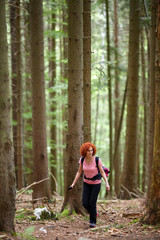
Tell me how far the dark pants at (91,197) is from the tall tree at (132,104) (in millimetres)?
5856

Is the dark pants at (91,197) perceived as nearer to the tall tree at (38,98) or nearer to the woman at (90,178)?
the woman at (90,178)

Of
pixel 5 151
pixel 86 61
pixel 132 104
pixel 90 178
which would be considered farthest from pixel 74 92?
pixel 132 104

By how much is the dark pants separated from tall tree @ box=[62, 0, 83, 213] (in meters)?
0.79

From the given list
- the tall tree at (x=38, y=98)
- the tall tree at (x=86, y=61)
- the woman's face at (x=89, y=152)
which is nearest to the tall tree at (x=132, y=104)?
the tall tree at (x=38, y=98)

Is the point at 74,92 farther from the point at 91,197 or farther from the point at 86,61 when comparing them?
the point at 91,197

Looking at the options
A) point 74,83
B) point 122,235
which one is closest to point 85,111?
point 74,83

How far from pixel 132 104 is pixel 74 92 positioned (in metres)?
5.73

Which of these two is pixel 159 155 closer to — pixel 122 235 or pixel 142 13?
Answer: pixel 122 235

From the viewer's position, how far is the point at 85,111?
344 inches

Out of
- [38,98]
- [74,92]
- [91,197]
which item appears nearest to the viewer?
[91,197]

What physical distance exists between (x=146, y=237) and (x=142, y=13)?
10.9 meters

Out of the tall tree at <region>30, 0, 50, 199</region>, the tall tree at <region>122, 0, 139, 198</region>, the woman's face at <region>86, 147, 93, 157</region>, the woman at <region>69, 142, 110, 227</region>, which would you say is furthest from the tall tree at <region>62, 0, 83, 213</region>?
the tall tree at <region>122, 0, 139, 198</region>

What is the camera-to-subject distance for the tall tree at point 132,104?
12.7 meters

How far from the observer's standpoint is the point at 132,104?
12.8 meters
